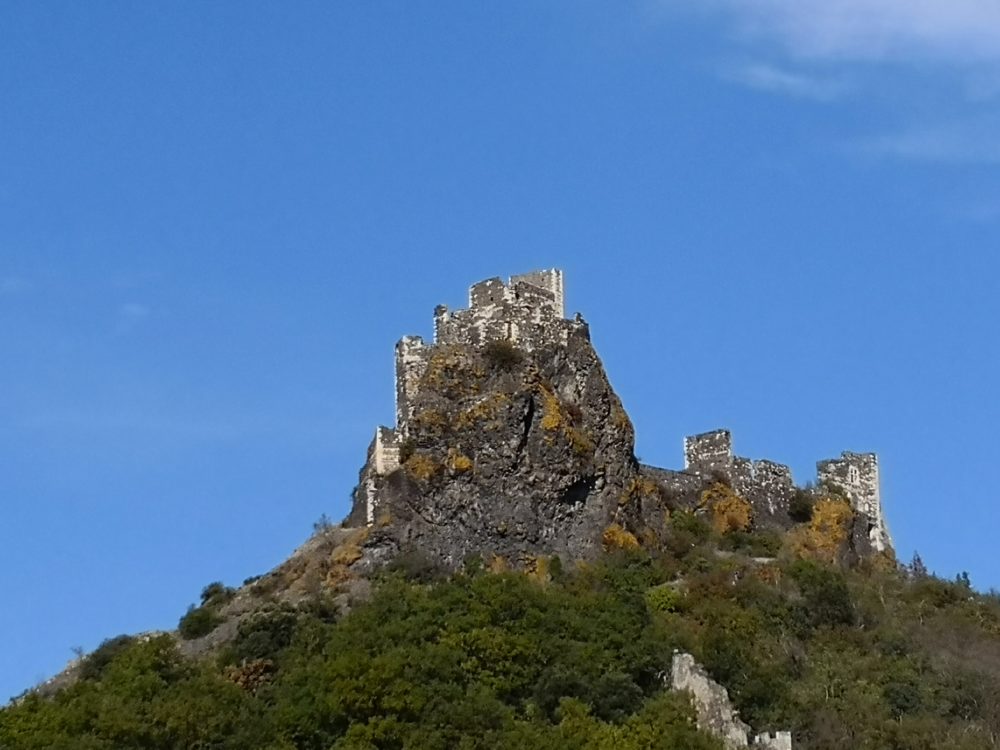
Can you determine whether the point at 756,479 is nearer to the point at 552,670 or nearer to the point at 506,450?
the point at 506,450

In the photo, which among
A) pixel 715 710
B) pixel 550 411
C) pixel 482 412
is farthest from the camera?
pixel 550 411

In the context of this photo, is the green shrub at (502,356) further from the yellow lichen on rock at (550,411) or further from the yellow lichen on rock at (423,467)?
the yellow lichen on rock at (423,467)

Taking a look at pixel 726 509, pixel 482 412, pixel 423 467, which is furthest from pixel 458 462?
pixel 726 509

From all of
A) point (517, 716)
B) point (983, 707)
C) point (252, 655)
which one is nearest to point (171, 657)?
point (252, 655)

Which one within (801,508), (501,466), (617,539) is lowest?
(617,539)

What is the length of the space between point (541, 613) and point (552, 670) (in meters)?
2.02

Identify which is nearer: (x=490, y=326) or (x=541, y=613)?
(x=541, y=613)

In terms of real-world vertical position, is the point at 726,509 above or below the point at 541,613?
above

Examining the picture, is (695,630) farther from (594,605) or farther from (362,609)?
(362,609)

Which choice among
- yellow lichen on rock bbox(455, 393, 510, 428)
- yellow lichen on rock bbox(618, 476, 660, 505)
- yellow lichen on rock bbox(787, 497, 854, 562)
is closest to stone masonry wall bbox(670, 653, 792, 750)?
yellow lichen on rock bbox(618, 476, 660, 505)

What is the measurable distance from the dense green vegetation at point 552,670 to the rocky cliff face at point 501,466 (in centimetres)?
95

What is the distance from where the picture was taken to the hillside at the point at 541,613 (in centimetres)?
5059

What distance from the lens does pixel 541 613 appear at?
177 ft

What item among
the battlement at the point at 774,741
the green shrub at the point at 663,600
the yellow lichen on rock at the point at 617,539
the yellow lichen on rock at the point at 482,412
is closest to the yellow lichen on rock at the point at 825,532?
the yellow lichen on rock at the point at 617,539
